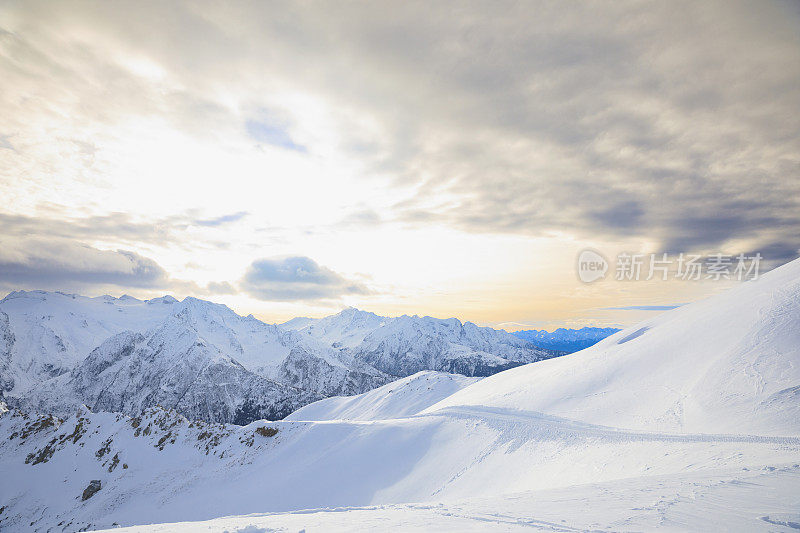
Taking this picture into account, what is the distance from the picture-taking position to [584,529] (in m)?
8.81

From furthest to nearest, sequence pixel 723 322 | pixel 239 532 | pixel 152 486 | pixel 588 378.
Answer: pixel 152 486 < pixel 588 378 < pixel 723 322 < pixel 239 532

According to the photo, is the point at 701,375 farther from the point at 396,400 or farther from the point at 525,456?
the point at 396,400

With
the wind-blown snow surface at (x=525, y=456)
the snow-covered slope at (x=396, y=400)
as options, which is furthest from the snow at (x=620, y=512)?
the snow-covered slope at (x=396, y=400)

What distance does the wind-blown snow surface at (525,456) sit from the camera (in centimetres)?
1082

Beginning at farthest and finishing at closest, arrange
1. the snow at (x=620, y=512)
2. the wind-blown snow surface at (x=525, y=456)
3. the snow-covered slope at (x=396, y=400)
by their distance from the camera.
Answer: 1. the snow-covered slope at (x=396, y=400)
2. the wind-blown snow surface at (x=525, y=456)
3. the snow at (x=620, y=512)

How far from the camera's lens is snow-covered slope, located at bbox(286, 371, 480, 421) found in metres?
96.2

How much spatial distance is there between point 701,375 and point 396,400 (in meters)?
84.1

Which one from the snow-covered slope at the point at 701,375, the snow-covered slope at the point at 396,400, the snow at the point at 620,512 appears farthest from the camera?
the snow-covered slope at the point at 396,400

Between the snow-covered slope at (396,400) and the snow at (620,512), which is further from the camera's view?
the snow-covered slope at (396,400)

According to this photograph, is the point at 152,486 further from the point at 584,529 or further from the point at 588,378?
the point at 588,378

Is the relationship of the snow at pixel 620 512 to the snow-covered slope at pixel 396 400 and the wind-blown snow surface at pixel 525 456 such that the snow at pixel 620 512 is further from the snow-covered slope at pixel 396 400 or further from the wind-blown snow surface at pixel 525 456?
the snow-covered slope at pixel 396 400

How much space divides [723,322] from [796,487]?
2903 centimetres

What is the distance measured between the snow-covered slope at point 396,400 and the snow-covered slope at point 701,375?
6011cm

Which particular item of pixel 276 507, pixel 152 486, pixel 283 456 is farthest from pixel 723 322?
pixel 152 486
